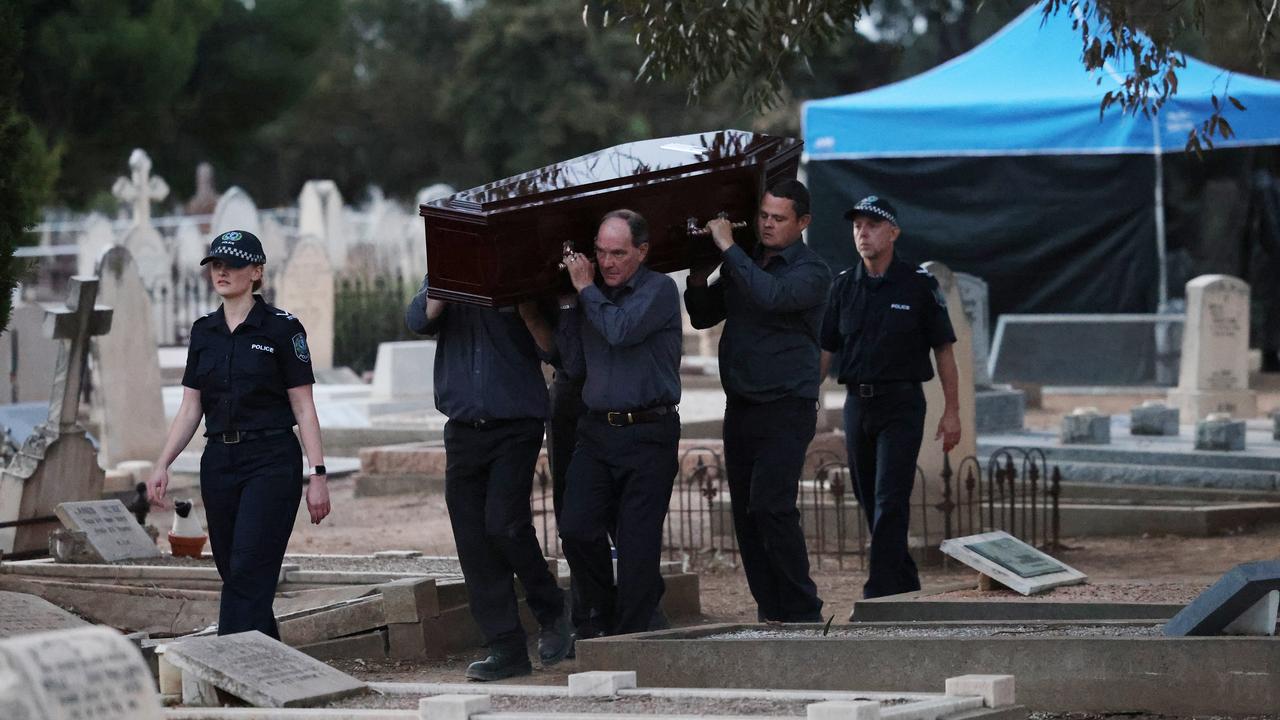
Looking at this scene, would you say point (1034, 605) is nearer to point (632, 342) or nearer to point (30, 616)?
point (632, 342)

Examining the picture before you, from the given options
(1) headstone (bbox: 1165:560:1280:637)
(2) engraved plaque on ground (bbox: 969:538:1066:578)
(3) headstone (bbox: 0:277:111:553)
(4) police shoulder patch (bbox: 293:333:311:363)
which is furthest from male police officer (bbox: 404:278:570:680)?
(3) headstone (bbox: 0:277:111:553)

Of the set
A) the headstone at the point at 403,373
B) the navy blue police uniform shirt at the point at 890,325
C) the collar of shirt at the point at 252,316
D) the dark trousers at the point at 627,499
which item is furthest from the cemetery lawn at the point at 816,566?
the headstone at the point at 403,373

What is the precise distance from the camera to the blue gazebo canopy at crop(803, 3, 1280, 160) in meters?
17.8

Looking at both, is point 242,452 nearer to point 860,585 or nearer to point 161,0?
point 860,585

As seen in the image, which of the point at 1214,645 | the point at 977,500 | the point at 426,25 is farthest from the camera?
the point at 426,25

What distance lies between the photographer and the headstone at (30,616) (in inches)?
275

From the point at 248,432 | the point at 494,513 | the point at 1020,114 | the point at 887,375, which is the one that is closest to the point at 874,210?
the point at 887,375

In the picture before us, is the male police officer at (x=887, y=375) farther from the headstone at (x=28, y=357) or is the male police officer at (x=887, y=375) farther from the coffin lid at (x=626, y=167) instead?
the headstone at (x=28, y=357)

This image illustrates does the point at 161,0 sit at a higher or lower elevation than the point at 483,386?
higher

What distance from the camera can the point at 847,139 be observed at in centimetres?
1867

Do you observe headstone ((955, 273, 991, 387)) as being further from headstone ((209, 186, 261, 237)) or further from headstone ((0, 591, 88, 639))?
headstone ((209, 186, 261, 237))

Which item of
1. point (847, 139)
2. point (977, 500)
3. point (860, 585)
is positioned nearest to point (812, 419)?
point (860, 585)

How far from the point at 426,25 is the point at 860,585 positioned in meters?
42.6

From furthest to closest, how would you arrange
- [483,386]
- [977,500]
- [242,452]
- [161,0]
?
[161,0] → [977,500] → [483,386] → [242,452]
